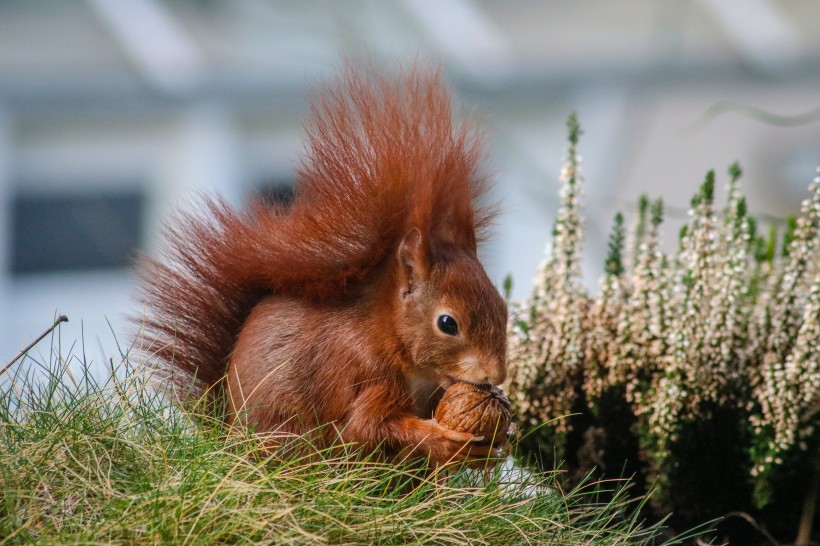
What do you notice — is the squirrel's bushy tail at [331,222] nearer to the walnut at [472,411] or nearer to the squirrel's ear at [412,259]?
the squirrel's ear at [412,259]

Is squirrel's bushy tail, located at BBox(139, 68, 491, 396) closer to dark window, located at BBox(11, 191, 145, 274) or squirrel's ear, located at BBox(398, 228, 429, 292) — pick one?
squirrel's ear, located at BBox(398, 228, 429, 292)

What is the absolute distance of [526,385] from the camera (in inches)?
45.6

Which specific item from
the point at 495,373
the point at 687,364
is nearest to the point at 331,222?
the point at 495,373

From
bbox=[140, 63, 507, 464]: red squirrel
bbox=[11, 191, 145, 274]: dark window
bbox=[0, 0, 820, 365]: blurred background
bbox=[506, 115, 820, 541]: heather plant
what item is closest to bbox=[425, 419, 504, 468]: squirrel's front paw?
bbox=[140, 63, 507, 464]: red squirrel

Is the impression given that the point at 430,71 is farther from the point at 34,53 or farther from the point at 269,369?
the point at 34,53

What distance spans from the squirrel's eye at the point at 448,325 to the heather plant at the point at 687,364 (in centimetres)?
28

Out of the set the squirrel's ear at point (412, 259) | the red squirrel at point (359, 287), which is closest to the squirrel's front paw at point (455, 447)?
the red squirrel at point (359, 287)

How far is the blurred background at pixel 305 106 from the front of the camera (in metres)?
3.22

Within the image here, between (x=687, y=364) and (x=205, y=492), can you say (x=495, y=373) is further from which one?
(x=687, y=364)

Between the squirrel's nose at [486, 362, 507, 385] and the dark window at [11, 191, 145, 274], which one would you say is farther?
the dark window at [11, 191, 145, 274]

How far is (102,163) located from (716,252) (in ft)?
10.2

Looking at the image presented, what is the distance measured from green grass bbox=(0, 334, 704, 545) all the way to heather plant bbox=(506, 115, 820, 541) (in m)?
0.21

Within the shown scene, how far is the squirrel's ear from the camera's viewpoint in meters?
0.84

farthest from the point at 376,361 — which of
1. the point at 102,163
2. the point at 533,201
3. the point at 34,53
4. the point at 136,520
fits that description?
the point at 34,53
